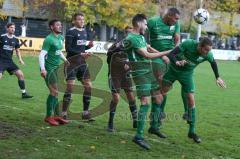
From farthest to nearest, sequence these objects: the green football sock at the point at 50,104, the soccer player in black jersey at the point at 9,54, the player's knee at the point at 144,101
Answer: the soccer player in black jersey at the point at 9,54 < the green football sock at the point at 50,104 < the player's knee at the point at 144,101

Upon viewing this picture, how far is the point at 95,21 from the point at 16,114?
1504 inches

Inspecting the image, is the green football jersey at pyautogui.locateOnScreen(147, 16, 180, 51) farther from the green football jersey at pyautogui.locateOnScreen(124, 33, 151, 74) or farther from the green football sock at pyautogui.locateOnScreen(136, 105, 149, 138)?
the green football sock at pyautogui.locateOnScreen(136, 105, 149, 138)

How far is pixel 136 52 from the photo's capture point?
8438mm

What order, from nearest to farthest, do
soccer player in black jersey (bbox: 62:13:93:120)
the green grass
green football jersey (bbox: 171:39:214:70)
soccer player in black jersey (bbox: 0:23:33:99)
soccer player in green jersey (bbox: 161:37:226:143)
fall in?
1. the green grass
2. soccer player in green jersey (bbox: 161:37:226:143)
3. green football jersey (bbox: 171:39:214:70)
4. soccer player in black jersey (bbox: 62:13:93:120)
5. soccer player in black jersey (bbox: 0:23:33:99)

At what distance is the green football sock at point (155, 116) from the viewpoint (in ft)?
30.6

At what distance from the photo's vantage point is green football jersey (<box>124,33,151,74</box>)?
8258mm

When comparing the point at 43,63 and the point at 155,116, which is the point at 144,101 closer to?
the point at 155,116

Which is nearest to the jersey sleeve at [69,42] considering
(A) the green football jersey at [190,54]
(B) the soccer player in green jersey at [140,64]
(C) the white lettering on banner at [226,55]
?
(B) the soccer player in green jersey at [140,64]

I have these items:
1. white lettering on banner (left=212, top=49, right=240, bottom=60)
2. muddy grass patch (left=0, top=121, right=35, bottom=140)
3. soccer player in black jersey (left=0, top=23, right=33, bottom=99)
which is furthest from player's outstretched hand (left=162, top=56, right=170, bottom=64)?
white lettering on banner (left=212, top=49, right=240, bottom=60)

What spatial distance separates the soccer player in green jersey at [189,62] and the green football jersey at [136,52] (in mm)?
505

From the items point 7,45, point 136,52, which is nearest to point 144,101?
point 136,52

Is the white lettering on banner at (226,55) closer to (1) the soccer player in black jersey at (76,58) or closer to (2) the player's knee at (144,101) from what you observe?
(1) the soccer player in black jersey at (76,58)

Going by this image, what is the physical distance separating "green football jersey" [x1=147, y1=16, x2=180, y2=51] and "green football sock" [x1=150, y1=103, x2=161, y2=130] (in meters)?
1.10

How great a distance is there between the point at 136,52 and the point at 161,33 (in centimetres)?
137
